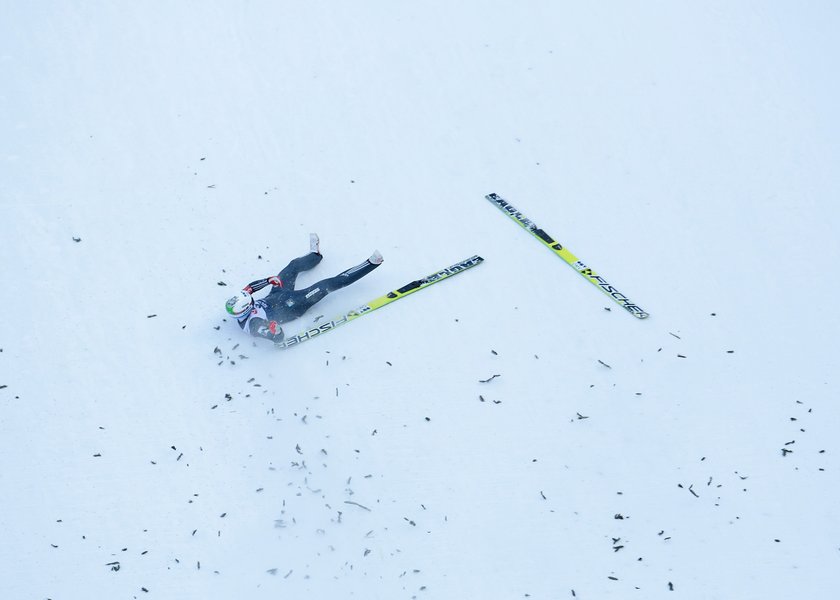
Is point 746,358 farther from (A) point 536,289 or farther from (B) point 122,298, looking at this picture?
(B) point 122,298

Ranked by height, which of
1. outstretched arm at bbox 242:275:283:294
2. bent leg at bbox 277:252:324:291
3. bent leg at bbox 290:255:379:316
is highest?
outstretched arm at bbox 242:275:283:294

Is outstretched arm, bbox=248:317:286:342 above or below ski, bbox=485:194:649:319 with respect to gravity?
above

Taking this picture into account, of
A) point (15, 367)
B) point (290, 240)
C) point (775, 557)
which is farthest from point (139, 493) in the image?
point (775, 557)

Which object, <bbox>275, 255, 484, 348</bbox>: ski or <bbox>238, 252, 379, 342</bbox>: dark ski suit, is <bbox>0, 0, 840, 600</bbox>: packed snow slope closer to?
<bbox>275, 255, 484, 348</bbox>: ski

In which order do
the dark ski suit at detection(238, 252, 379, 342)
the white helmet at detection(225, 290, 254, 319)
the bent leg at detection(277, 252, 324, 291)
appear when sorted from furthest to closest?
1. the bent leg at detection(277, 252, 324, 291)
2. the dark ski suit at detection(238, 252, 379, 342)
3. the white helmet at detection(225, 290, 254, 319)

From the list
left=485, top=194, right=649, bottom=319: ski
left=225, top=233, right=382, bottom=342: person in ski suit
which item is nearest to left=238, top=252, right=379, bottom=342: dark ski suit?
left=225, top=233, right=382, bottom=342: person in ski suit

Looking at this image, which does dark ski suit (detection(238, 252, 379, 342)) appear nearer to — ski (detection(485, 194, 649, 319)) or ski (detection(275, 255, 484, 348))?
ski (detection(275, 255, 484, 348))

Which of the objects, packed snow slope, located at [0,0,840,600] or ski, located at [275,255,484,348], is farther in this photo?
ski, located at [275,255,484,348]

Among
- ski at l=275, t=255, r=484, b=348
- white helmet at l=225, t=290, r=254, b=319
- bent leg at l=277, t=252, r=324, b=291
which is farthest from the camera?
bent leg at l=277, t=252, r=324, b=291
